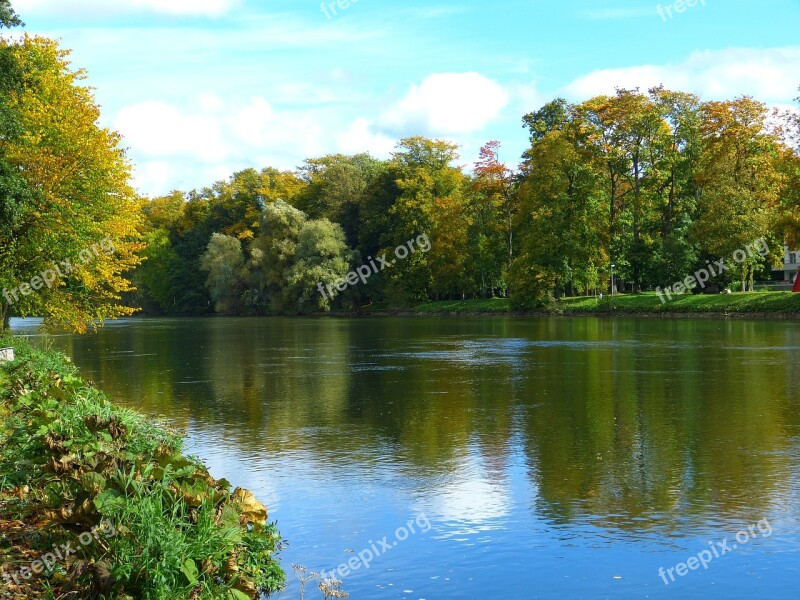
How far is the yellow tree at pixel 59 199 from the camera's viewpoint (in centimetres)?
2686

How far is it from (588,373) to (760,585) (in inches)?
683

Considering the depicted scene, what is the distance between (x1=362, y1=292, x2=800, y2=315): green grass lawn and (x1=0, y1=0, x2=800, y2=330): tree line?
2.01 m

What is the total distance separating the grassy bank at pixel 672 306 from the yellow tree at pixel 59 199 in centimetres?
3776

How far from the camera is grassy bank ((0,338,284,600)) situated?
643 cm

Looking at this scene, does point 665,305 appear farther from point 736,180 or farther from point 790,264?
point 790,264

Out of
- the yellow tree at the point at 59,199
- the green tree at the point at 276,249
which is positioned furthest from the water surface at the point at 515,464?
the green tree at the point at 276,249

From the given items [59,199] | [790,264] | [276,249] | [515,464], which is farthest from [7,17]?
[790,264]

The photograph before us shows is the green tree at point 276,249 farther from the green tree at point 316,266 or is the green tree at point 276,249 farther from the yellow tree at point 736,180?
the yellow tree at point 736,180

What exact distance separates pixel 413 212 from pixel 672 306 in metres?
35.1

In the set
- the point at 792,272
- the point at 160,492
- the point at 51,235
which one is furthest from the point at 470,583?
the point at 792,272

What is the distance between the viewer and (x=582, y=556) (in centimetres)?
824

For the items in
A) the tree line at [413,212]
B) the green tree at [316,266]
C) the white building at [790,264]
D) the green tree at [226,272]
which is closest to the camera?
the tree line at [413,212]

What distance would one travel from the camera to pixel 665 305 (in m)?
60.4

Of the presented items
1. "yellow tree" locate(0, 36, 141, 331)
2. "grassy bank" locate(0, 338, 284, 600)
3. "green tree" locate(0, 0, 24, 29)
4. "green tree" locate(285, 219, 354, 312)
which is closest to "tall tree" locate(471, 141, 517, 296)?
"green tree" locate(285, 219, 354, 312)
